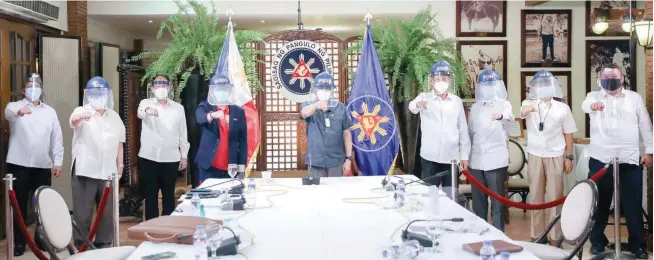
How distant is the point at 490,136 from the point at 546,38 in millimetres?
4361

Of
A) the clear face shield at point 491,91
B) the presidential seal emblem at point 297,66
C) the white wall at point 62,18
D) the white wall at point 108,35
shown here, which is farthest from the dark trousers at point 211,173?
the white wall at point 108,35

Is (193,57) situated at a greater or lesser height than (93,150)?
greater

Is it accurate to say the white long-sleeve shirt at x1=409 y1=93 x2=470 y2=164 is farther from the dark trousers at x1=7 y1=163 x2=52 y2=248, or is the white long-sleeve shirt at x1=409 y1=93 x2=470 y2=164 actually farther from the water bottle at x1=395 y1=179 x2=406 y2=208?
the dark trousers at x1=7 y1=163 x2=52 y2=248

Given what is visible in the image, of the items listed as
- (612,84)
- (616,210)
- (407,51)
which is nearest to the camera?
(616,210)

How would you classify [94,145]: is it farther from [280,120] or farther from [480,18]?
[480,18]

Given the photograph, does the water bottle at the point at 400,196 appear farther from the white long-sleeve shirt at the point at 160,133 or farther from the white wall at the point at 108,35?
the white wall at the point at 108,35

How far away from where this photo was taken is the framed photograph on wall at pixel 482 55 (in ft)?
31.3

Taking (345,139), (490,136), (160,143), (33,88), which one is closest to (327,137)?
(345,139)

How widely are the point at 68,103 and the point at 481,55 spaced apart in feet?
16.8

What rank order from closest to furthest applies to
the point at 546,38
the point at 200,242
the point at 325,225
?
the point at 200,242 < the point at 325,225 < the point at 546,38

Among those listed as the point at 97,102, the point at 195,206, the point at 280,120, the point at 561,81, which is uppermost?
the point at 561,81

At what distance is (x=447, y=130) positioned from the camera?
5820 mm

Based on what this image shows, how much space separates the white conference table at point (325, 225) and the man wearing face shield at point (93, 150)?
61.8 inches

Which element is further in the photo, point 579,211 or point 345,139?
point 345,139
